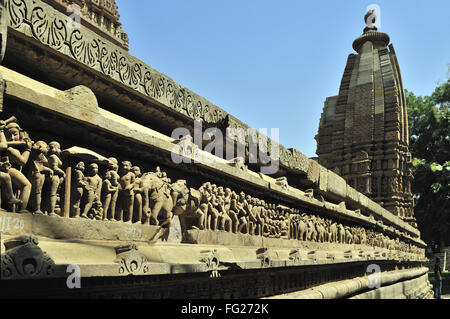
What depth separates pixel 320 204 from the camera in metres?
7.07

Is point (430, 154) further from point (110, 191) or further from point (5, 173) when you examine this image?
point (5, 173)

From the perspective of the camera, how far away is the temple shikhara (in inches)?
105

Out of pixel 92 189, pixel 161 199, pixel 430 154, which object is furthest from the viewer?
pixel 430 154

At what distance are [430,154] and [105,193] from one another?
23.8 meters

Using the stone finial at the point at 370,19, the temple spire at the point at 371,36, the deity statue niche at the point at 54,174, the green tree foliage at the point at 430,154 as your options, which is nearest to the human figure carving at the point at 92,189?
the deity statue niche at the point at 54,174

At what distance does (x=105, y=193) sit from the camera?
3.24 m

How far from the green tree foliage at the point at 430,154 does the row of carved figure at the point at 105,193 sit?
18.6m

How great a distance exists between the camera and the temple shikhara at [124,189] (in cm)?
266

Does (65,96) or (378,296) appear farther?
(378,296)

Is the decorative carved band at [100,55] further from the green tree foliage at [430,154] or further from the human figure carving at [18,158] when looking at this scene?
the green tree foliage at [430,154]

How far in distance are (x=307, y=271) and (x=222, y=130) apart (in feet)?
8.25

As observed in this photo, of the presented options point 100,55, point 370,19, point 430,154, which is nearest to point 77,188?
point 100,55
